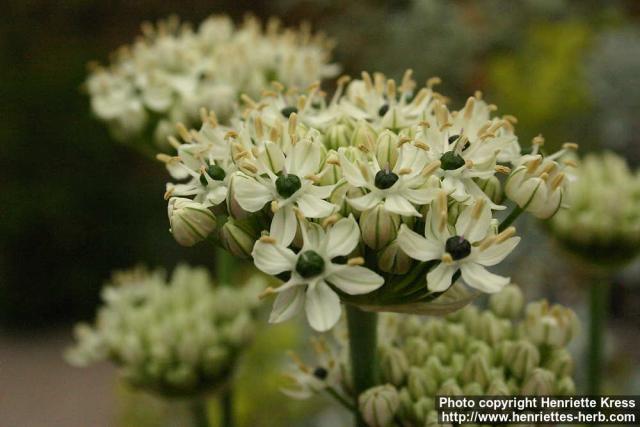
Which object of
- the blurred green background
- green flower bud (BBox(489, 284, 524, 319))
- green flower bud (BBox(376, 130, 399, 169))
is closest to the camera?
green flower bud (BBox(376, 130, 399, 169))

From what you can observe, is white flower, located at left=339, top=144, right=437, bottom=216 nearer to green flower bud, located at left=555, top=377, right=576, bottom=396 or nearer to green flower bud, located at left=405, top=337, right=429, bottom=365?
green flower bud, located at left=405, top=337, right=429, bottom=365

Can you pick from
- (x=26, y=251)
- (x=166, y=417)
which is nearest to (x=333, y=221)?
(x=166, y=417)

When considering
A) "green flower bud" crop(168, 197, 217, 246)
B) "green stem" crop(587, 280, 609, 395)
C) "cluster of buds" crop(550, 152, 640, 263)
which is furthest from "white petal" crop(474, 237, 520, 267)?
"green stem" crop(587, 280, 609, 395)

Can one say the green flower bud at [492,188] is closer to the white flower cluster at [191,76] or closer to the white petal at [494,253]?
the white petal at [494,253]

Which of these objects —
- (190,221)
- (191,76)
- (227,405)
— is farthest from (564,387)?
(191,76)

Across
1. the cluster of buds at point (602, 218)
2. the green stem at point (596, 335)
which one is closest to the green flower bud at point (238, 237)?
the cluster of buds at point (602, 218)

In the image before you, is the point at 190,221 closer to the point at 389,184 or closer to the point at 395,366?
the point at 389,184

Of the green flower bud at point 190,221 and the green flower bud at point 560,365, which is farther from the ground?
the green flower bud at point 190,221

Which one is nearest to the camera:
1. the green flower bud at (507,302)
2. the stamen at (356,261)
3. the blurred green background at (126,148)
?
the stamen at (356,261)
